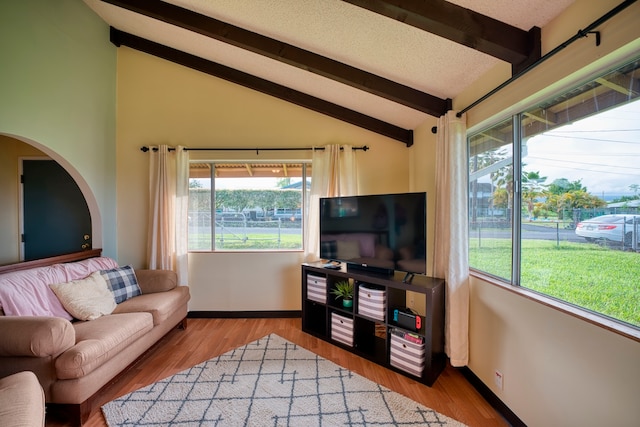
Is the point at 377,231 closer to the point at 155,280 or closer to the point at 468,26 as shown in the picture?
the point at 468,26

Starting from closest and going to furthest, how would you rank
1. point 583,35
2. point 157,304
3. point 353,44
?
1. point 583,35
2. point 353,44
3. point 157,304

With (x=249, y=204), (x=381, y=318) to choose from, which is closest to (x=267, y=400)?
(x=381, y=318)

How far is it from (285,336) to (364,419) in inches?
51.7

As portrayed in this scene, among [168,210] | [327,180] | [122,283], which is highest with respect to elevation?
[327,180]

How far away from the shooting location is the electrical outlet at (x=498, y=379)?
1.69 metres

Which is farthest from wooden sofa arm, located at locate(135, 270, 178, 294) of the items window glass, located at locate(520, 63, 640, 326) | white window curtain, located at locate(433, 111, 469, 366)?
window glass, located at locate(520, 63, 640, 326)

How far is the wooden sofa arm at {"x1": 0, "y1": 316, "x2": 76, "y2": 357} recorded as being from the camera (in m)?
1.52

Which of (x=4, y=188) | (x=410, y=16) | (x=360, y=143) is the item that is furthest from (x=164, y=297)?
(x=410, y=16)

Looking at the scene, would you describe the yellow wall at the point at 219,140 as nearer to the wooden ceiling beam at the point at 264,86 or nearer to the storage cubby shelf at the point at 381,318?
the wooden ceiling beam at the point at 264,86

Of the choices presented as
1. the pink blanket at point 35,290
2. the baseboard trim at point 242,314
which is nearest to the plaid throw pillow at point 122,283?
the pink blanket at point 35,290

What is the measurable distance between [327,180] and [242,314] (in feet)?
6.68

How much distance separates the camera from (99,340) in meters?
1.72

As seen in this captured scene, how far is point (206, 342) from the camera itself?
2.63m

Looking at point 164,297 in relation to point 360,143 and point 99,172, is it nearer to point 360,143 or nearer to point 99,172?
point 99,172
